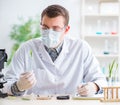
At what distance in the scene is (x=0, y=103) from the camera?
1.59 metres

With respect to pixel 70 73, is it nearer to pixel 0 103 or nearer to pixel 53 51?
pixel 53 51

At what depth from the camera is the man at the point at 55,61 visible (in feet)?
6.70

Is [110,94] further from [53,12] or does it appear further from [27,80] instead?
[53,12]

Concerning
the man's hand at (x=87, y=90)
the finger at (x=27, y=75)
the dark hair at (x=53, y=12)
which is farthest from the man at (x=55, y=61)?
the finger at (x=27, y=75)

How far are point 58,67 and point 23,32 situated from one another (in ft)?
10.2

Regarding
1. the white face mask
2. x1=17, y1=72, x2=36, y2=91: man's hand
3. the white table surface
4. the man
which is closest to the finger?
x1=17, y1=72, x2=36, y2=91: man's hand

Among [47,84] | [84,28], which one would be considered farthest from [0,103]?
[84,28]

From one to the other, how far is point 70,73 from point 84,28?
10.2 feet

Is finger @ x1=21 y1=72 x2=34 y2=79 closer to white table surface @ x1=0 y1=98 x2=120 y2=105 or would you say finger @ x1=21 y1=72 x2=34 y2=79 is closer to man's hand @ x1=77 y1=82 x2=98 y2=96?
white table surface @ x1=0 y1=98 x2=120 y2=105

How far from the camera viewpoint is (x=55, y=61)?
2.11 meters

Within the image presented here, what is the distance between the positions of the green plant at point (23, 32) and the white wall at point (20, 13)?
0.10 m

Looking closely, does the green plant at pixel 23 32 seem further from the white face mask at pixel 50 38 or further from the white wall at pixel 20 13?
the white face mask at pixel 50 38

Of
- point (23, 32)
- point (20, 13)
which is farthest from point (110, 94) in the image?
point (20, 13)

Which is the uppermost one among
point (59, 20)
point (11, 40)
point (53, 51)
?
point (59, 20)
